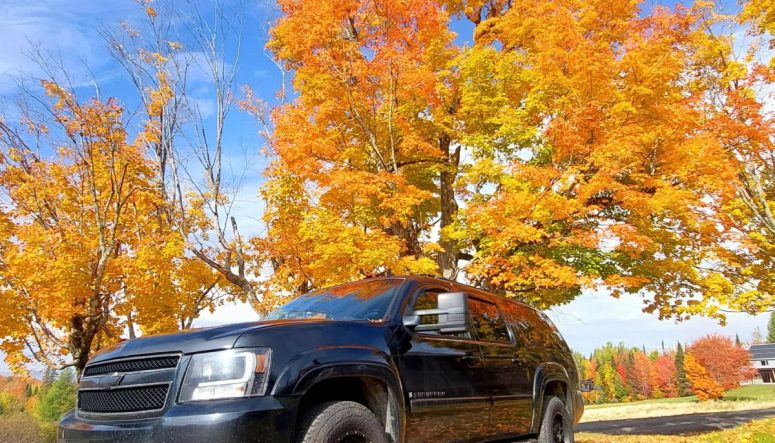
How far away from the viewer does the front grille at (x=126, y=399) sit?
2.79 m

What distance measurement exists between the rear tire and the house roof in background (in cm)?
13300

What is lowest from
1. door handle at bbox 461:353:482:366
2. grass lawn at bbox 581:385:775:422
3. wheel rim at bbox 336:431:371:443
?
grass lawn at bbox 581:385:775:422

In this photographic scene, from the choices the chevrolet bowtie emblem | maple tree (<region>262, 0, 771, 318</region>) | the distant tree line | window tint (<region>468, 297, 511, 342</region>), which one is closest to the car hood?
the chevrolet bowtie emblem

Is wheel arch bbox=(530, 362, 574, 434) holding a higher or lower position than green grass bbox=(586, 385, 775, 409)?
higher

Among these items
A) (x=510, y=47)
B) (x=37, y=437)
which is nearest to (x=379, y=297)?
(x=37, y=437)

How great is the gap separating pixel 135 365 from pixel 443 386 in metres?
2.13

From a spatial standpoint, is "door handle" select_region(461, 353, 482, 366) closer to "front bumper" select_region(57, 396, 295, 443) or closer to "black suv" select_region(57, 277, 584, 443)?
"black suv" select_region(57, 277, 584, 443)

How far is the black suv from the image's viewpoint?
2676 mm

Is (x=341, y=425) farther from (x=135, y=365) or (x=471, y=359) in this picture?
(x=471, y=359)

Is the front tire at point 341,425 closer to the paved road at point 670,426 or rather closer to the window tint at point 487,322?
the window tint at point 487,322

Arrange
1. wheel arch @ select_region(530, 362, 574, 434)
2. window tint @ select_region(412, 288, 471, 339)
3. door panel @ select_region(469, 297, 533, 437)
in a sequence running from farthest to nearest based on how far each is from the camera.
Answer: wheel arch @ select_region(530, 362, 574, 434), door panel @ select_region(469, 297, 533, 437), window tint @ select_region(412, 288, 471, 339)

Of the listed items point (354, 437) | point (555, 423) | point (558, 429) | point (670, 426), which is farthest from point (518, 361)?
point (670, 426)

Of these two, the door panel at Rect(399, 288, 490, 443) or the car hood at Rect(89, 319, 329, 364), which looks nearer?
the car hood at Rect(89, 319, 329, 364)

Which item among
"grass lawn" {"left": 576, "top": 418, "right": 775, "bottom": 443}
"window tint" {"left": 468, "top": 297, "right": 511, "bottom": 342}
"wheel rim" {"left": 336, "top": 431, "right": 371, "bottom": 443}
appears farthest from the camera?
"grass lawn" {"left": 576, "top": 418, "right": 775, "bottom": 443}
